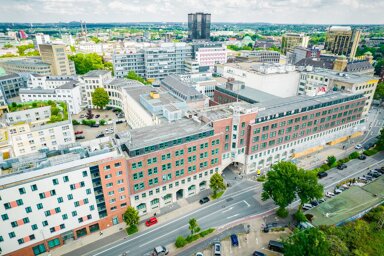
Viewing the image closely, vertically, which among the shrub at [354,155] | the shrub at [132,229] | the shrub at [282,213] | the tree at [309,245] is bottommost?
the shrub at [132,229]

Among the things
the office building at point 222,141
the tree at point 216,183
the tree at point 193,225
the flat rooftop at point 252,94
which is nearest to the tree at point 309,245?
the tree at point 193,225

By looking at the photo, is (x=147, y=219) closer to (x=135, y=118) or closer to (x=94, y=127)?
(x=135, y=118)

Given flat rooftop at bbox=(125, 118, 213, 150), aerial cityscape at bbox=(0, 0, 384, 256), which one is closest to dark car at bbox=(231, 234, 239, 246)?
aerial cityscape at bbox=(0, 0, 384, 256)

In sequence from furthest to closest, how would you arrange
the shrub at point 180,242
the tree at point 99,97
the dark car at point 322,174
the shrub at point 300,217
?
the tree at point 99,97, the dark car at point 322,174, the shrub at point 300,217, the shrub at point 180,242

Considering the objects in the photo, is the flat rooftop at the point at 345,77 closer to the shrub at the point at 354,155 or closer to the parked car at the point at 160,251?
the shrub at the point at 354,155

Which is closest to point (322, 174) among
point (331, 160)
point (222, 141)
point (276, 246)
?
point (331, 160)

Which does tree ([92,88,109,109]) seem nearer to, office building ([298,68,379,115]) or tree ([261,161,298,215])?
office building ([298,68,379,115])

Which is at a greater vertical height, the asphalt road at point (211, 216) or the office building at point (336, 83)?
the office building at point (336, 83)
